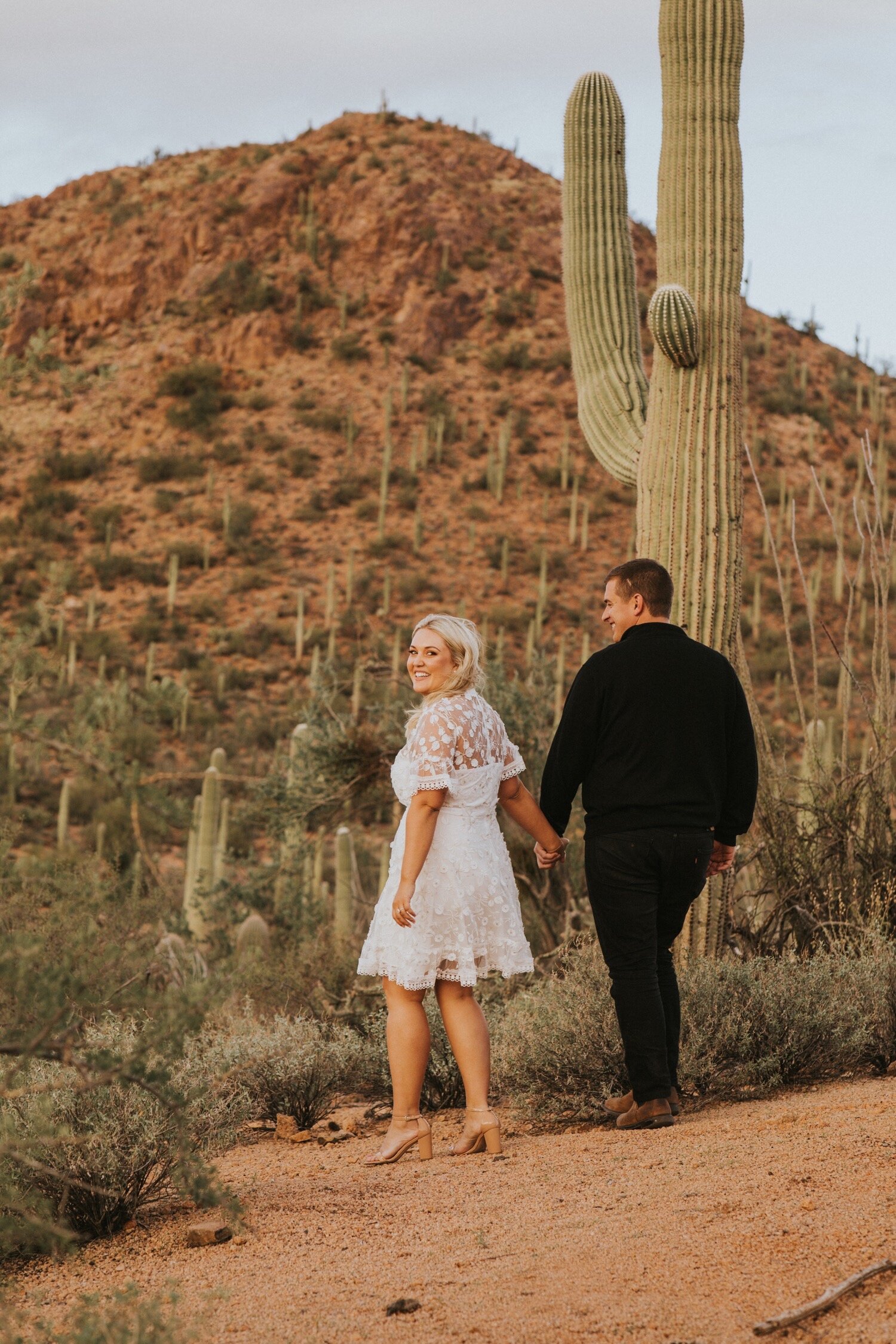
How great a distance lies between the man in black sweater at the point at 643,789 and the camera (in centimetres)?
459

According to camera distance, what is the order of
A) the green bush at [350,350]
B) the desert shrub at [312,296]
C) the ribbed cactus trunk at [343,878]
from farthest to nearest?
the desert shrub at [312,296]
the green bush at [350,350]
the ribbed cactus trunk at [343,878]

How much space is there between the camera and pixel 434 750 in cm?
457

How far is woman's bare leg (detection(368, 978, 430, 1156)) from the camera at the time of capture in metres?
4.59

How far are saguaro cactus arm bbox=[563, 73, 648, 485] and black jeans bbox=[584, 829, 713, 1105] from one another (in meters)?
4.19

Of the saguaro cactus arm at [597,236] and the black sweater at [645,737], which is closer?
the black sweater at [645,737]

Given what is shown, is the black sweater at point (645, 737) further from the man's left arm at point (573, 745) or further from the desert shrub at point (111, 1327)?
the desert shrub at point (111, 1327)

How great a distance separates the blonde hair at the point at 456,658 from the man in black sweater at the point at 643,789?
34cm

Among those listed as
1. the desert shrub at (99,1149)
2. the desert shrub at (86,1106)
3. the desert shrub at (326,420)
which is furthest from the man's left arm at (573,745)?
the desert shrub at (326,420)

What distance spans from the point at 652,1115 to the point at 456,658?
64.0 inches

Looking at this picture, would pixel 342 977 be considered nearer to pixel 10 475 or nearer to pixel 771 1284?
pixel 771 1284

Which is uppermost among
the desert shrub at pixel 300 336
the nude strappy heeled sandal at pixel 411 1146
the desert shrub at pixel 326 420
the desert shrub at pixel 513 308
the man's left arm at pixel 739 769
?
the desert shrub at pixel 513 308

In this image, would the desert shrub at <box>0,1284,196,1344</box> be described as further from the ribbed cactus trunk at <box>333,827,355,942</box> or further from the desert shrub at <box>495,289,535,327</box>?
the desert shrub at <box>495,289,535,327</box>

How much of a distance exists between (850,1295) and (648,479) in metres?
4.74

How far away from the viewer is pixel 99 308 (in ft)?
131
